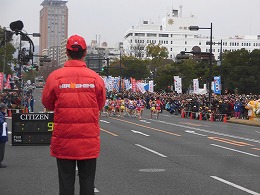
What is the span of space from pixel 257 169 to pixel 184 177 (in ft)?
8.11

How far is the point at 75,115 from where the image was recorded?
201 inches

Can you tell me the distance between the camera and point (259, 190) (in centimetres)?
970

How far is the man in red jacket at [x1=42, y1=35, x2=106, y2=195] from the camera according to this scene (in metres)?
5.12

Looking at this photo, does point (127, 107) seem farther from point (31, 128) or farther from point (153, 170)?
point (153, 170)

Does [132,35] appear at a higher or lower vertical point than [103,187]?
higher

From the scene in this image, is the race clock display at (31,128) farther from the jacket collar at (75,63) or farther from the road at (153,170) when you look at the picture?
the jacket collar at (75,63)

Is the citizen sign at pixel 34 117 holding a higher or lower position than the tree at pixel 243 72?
lower

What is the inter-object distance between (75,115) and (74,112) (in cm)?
3

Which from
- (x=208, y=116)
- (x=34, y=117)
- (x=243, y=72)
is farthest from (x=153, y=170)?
(x=243, y=72)

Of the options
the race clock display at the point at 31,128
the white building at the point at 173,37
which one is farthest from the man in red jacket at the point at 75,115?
the white building at the point at 173,37

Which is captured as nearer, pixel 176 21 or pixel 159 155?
pixel 159 155

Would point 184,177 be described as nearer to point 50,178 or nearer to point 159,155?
point 50,178

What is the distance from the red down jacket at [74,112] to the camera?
5.11 m

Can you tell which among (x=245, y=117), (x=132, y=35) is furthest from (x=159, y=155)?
(x=132, y=35)
